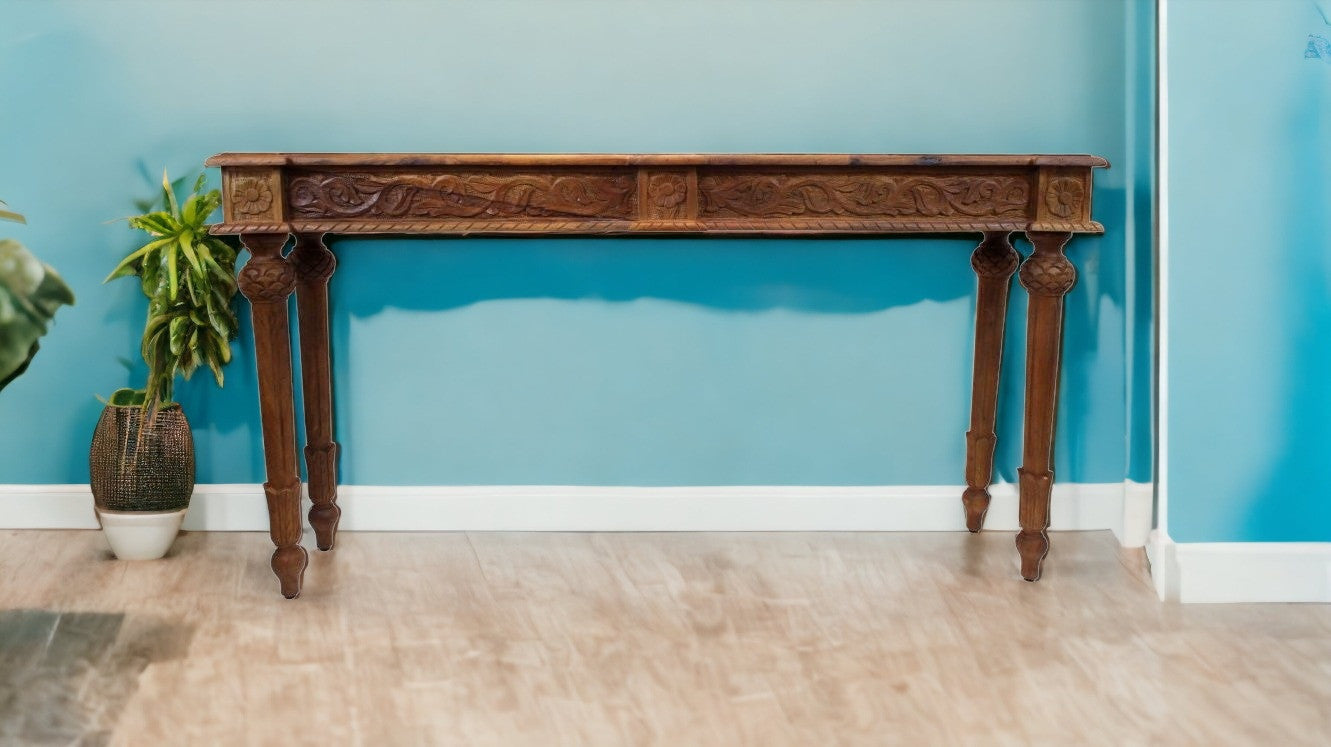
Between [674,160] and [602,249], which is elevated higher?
[674,160]

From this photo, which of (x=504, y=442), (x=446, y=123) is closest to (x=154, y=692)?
(x=504, y=442)

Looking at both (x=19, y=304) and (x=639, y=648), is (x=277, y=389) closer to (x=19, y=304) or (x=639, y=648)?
(x=19, y=304)

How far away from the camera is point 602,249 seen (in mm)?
2576

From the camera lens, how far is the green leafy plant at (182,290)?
2.32m

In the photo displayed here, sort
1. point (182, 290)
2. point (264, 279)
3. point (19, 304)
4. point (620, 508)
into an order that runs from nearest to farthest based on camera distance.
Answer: point (19, 304) → point (264, 279) → point (182, 290) → point (620, 508)

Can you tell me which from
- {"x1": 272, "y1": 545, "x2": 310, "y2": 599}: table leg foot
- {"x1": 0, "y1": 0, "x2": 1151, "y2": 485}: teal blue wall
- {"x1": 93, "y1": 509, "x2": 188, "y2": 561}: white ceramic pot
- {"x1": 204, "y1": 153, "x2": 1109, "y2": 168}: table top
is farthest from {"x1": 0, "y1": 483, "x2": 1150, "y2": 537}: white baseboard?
{"x1": 204, "y1": 153, "x2": 1109, "y2": 168}: table top

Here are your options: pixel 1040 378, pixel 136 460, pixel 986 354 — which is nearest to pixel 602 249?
pixel 986 354

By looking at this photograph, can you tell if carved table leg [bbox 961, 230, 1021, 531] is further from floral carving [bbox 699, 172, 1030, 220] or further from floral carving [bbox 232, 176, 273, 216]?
floral carving [bbox 232, 176, 273, 216]

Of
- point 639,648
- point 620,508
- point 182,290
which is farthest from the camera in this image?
point 620,508

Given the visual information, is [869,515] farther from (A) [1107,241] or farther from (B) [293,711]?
(B) [293,711]

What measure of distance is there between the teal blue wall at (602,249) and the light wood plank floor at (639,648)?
0.89ft

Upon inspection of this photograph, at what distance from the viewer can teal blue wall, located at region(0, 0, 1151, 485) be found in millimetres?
2494

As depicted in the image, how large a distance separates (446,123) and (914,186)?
3.63ft

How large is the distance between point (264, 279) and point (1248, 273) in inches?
76.9
